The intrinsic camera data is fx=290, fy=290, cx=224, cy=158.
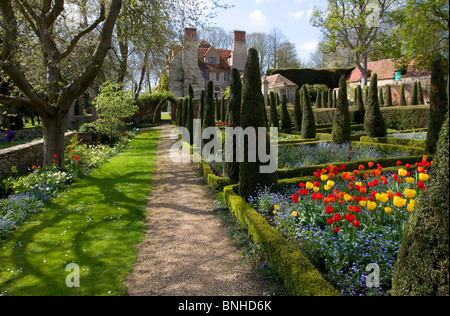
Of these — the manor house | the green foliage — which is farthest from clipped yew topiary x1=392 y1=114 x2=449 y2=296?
the manor house

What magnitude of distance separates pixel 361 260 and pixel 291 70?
139 ft

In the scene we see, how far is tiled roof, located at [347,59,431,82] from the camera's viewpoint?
33406 mm

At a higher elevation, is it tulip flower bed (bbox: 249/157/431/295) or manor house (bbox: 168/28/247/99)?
manor house (bbox: 168/28/247/99)

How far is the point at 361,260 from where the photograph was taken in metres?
3.34

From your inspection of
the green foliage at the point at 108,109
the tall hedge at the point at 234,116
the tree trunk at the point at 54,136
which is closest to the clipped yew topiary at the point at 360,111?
the tall hedge at the point at 234,116

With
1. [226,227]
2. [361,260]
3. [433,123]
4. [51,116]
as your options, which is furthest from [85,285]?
[433,123]

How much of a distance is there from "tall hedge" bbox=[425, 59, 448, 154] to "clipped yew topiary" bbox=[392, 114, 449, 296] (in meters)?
7.90

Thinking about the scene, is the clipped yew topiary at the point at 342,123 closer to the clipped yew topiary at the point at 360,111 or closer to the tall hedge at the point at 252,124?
the tall hedge at the point at 252,124

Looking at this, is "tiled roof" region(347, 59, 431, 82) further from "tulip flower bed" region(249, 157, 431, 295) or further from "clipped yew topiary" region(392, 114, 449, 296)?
"clipped yew topiary" region(392, 114, 449, 296)

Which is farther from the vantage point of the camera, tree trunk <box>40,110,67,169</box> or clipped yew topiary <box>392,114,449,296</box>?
tree trunk <box>40,110,67,169</box>

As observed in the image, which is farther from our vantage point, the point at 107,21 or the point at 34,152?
the point at 34,152
